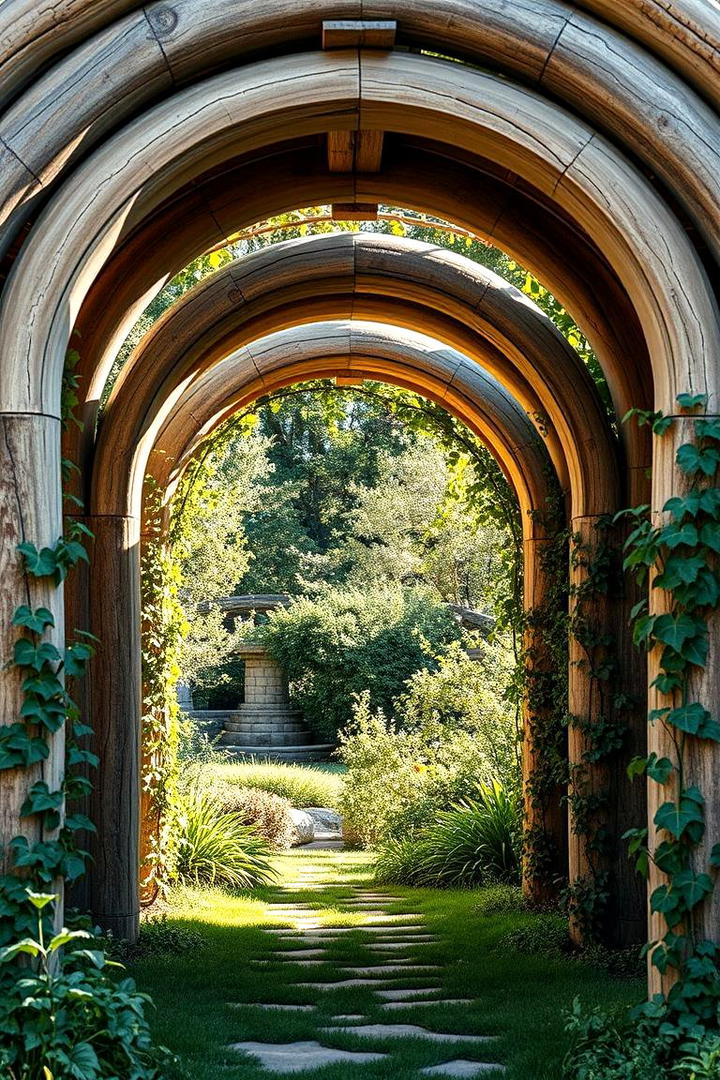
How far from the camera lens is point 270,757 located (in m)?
21.9

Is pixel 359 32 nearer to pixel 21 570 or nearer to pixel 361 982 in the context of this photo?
pixel 21 570

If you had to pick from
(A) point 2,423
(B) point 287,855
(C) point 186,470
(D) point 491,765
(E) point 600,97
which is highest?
(E) point 600,97

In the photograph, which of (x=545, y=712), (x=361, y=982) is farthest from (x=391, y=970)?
(x=545, y=712)

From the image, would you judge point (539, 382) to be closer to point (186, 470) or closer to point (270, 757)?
point (186, 470)

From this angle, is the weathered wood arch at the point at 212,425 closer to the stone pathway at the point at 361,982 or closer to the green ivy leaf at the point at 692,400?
the stone pathway at the point at 361,982

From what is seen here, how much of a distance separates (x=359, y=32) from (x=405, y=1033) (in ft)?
14.4

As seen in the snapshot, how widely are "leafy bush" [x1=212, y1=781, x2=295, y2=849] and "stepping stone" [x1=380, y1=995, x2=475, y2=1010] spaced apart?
6524 millimetres

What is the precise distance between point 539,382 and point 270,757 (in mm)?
15545

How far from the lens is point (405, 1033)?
17.7ft

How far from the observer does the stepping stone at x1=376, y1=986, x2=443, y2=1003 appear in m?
6.23

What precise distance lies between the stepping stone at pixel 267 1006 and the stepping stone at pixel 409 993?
46cm

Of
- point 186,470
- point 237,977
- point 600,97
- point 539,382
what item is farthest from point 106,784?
point 600,97

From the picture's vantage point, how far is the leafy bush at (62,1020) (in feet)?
12.5

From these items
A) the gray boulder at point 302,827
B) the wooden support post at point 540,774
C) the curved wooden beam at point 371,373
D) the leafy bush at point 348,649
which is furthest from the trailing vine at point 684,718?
the leafy bush at point 348,649
